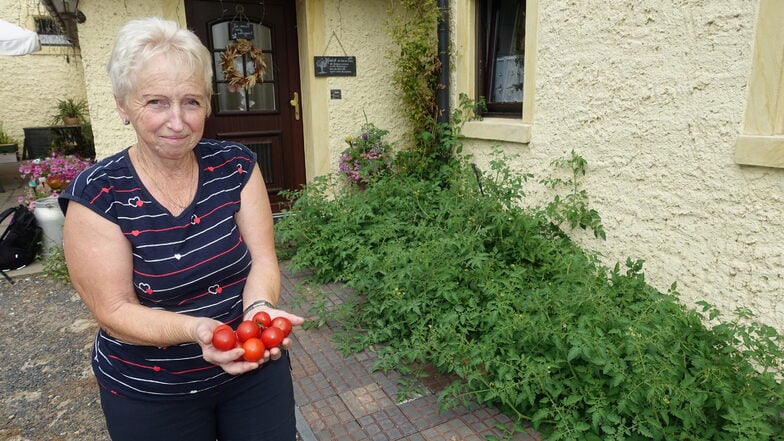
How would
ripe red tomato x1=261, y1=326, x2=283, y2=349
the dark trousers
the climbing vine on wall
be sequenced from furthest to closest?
the climbing vine on wall
the dark trousers
ripe red tomato x1=261, y1=326, x2=283, y2=349

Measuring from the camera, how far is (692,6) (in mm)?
3053

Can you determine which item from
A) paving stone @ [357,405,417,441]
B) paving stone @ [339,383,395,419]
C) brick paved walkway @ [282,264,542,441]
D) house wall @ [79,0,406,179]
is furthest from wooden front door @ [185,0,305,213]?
paving stone @ [357,405,417,441]

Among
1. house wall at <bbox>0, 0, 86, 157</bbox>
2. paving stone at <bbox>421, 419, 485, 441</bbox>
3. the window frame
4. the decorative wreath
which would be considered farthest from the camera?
house wall at <bbox>0, 0, 86, 157</bbox>

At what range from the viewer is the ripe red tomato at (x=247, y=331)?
1315 mm

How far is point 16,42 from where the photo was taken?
20.9ft

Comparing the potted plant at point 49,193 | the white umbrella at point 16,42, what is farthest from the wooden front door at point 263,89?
the white umbrella at point 16,42

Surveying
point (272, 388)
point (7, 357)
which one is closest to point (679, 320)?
point (272, 388)

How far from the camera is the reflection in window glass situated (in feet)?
17.6

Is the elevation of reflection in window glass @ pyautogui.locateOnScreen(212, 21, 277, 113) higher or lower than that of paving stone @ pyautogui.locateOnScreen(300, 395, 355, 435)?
higher

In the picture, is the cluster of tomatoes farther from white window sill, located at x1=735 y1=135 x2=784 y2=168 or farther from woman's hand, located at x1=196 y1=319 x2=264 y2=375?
white window sill, located at x1=735 y1=135 x2=784 y2=168

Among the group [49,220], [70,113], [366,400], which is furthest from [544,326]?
[70,113]

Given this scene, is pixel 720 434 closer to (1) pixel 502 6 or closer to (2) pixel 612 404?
(2) pixel 612 404

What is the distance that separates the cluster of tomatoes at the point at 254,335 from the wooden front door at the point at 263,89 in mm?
3920

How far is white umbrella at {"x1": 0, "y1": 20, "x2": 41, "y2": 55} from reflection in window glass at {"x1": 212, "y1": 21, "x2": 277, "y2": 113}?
3043 millimetres
